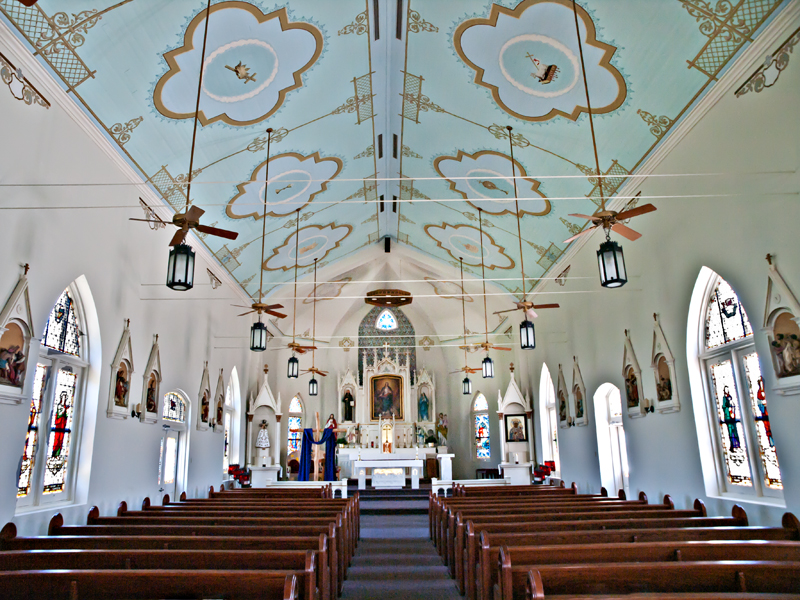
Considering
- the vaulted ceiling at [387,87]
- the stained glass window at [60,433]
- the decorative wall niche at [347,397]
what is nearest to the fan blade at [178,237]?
the vaulted ceiling at [387,87]

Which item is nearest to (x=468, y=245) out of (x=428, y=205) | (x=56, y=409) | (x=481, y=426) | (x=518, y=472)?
(x=428, y=205)

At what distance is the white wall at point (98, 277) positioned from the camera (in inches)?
254

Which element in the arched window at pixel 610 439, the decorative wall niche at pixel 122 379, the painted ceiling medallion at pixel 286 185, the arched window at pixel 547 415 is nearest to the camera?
the decorative wall niche at pixel 122 379

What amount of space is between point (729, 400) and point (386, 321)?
51.8ft

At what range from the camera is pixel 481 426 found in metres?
20.7

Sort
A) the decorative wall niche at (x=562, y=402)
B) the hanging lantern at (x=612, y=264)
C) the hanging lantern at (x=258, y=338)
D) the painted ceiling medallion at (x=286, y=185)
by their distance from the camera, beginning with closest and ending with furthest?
the hanging lantern at (x=612, y=264) → the hanging lantern at (x=258, y=338) → the painted ceiling medallion at (x=286, y=185) → the decorative wall niche at (x=562, y=402)

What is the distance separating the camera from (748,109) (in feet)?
22.0

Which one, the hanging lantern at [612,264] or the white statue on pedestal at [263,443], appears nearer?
the hanging lantern at [612,264]

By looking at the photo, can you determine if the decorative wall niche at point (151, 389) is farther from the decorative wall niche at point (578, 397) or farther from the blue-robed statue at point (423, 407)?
the blue-robed statue at point (423, 407)

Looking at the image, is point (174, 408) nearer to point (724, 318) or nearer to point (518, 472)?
point (518, 472)

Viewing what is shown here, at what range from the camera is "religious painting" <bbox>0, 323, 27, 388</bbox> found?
629cm

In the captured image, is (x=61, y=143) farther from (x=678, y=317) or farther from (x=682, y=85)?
(x=678, y=317)

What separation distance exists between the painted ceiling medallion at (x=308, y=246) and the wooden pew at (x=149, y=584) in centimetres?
1181

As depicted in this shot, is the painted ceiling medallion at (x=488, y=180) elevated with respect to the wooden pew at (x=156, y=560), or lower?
elevated
